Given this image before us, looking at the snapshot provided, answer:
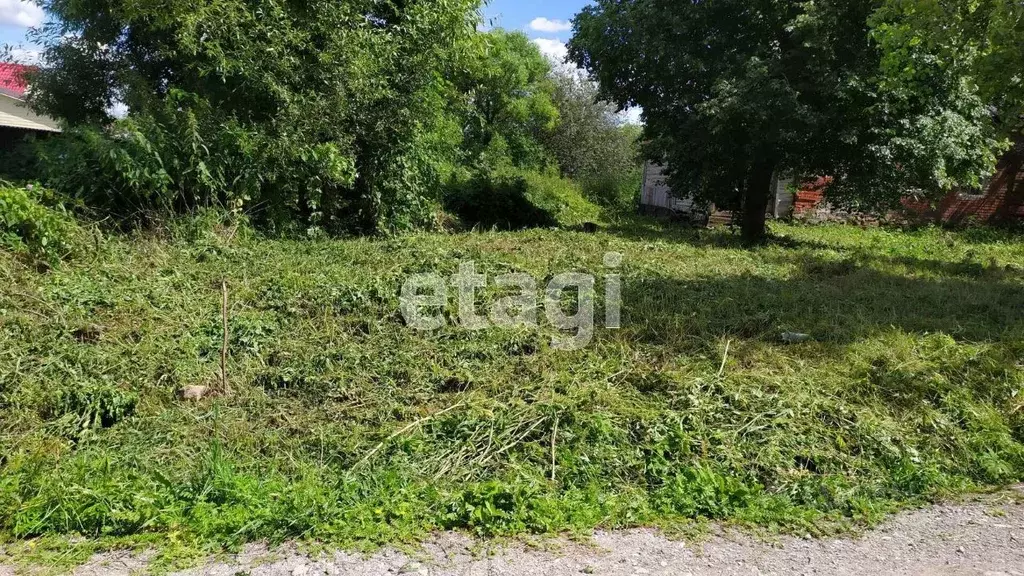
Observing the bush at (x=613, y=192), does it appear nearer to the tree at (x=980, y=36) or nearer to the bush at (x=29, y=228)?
the tree at (x=980, y=36)

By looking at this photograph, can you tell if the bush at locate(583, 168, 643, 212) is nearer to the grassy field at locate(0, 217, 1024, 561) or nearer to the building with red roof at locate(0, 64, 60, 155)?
the grassy field at locate(0, 217, 1024, 561)

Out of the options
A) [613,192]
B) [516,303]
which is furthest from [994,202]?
[516,303]

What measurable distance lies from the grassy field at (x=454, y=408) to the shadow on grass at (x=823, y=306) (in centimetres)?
4

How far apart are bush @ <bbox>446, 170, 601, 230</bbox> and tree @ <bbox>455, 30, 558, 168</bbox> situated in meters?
5.65

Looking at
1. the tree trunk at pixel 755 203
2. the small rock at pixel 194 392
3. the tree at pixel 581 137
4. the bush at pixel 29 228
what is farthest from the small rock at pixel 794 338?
the tree at pixel 581 137

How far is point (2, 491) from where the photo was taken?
337cm

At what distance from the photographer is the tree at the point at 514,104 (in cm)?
2211

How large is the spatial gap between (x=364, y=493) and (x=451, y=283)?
344 cm

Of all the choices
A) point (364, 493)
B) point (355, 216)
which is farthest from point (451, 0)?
point (364, 493)

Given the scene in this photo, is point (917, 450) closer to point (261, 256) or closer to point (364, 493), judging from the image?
point (364, 493)

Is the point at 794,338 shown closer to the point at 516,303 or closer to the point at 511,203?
the point at 516,303

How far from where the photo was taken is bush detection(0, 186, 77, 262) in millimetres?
6266

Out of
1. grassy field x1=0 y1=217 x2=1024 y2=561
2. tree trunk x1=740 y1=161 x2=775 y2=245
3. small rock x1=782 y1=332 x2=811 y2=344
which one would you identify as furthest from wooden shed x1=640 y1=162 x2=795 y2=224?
grassy field x1=0 y1=217 x2=1024 y2=561

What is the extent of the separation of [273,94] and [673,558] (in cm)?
772
